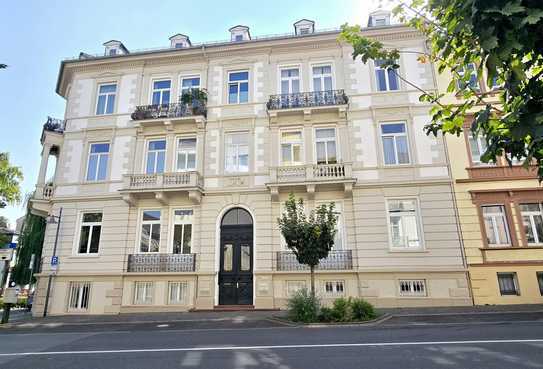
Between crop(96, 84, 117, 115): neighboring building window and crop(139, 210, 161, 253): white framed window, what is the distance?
266 inches

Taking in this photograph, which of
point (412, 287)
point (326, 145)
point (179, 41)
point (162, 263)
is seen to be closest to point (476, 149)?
point (326, 145)

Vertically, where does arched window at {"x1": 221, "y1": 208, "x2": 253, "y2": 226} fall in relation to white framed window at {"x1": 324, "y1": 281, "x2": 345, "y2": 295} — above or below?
above

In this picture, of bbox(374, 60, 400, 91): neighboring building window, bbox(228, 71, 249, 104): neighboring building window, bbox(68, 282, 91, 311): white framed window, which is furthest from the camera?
bbox(228, 71, 249, 104): neighboring building window

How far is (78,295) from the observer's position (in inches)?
617

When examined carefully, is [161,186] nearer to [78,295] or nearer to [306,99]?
[78,295]

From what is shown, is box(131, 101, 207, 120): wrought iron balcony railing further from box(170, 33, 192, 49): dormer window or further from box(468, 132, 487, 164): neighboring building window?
box(468, 132, 487, 164): neighboring building window

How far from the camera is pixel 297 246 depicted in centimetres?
1140

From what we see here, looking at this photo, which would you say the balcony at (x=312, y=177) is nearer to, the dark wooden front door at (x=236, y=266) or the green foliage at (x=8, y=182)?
the dark wooden front door at (x=236, y=266)

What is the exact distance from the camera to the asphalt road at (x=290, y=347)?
5758mm

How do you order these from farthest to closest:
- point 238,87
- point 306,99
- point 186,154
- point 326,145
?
point 238,87, point 186,154, point 306,99, point 326,145

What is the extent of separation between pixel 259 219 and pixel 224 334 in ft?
23.0

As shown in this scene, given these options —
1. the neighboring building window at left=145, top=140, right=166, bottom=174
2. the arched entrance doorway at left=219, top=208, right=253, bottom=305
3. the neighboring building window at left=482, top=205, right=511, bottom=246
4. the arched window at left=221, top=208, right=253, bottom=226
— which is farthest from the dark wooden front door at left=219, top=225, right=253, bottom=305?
the neighboring building window at left=482, top=205, right=511, bottom=246

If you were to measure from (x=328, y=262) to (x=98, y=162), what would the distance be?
1349 centimetres

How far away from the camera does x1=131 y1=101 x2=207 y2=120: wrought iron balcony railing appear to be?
56.1 ft
